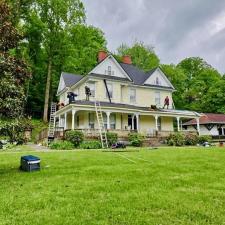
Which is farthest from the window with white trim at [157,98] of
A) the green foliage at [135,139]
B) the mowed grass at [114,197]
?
the mowed grass at [114,197]

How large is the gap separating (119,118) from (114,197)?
74.9 ft

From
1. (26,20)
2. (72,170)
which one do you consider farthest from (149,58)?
(72,170)

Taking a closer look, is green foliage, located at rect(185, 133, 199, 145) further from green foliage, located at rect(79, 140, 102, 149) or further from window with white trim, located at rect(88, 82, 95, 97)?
window with white trim, located at rect(88, 82, 95, 97)

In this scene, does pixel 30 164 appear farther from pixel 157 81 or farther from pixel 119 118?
pixel 157 81

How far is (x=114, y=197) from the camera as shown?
5469 millimetres

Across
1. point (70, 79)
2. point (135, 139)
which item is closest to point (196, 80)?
point (70, 79)

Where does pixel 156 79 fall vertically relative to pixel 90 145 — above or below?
above

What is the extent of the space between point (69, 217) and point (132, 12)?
2223cm

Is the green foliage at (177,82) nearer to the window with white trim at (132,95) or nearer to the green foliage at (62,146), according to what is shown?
the window with white trim at (132,95)

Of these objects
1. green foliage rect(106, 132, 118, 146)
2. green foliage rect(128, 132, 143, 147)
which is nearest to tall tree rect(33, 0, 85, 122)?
green foliage rect(106, 132, 118, 146)

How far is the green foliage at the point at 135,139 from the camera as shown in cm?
2352

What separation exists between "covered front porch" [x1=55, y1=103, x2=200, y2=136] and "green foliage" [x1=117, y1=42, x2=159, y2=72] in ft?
78.6

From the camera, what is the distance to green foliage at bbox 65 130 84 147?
21.1m

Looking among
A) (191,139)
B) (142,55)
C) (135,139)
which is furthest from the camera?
(142,55)
